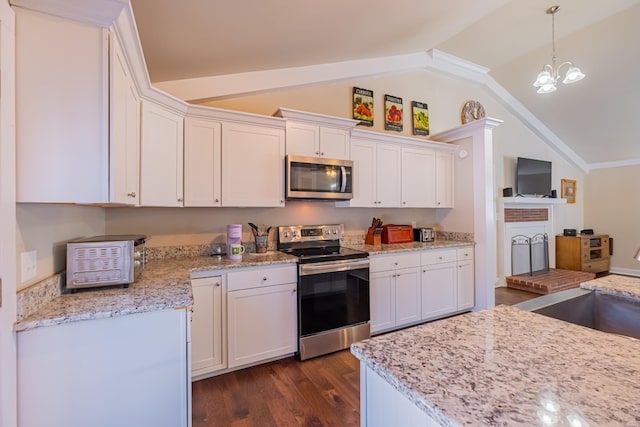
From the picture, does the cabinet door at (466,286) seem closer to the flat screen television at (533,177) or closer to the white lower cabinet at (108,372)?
the flat screen television at (533,177)

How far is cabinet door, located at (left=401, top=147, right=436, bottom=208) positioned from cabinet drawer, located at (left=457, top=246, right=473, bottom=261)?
26.2 inches

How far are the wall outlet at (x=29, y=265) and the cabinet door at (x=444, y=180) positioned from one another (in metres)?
3.81

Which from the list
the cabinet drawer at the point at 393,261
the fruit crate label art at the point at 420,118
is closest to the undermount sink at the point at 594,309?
the cabinet drawer at the point at 393,261

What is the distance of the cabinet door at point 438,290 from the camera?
10.8ft

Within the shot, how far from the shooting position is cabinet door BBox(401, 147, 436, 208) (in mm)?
3598

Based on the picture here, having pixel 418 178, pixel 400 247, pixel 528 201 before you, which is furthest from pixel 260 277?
pixel 528 201

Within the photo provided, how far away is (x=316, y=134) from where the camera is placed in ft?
9.66

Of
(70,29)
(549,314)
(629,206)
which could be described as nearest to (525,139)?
(629,206)

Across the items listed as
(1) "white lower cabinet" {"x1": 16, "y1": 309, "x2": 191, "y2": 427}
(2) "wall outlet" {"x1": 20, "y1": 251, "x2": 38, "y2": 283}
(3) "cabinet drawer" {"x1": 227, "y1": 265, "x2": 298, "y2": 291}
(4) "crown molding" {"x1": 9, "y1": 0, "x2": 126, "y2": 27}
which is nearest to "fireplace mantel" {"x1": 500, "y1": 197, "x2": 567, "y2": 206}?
(3) "cabinet drawer" {"x1": 227, "y1": 265, "x2": 298, "y2": 291}

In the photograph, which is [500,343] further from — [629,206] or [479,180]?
[629,206]

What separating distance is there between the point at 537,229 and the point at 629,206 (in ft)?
7.09

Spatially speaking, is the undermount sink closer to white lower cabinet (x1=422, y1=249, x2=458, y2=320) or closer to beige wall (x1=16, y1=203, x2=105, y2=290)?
white lower cabinet (x1=422, y1=249, x2=458, y2=320)

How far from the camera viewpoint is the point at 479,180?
3.55 metres

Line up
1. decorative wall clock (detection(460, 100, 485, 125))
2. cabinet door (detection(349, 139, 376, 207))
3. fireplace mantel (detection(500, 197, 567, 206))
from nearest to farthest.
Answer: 1. cabinet door (detection(349, 139, 376, 207))
2. decorative wall clock (detection(460, 100, 485, 125))
3. fireplace mantel (detection(500, 197, 567, 206))
